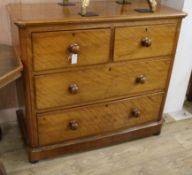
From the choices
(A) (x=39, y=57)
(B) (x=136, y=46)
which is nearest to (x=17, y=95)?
(A) (x=39, y=57)

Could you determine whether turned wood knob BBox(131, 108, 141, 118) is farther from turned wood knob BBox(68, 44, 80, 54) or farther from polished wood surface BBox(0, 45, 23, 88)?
polished wood surface BBox(0, 45, 23, 88)

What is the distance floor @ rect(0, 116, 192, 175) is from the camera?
1.67 metres

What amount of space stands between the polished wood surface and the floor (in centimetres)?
66

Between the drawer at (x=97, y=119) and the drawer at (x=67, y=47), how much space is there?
1.04ft

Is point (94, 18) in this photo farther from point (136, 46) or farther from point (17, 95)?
point (17, 95)

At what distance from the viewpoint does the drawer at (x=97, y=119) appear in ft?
5.23

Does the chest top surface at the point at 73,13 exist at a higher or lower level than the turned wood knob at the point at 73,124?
higher

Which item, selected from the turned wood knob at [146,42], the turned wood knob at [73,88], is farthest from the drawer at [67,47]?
the turned wood knob at [146,42]

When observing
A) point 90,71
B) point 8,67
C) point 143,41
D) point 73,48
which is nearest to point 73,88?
point 90,71

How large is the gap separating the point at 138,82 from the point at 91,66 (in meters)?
0.36

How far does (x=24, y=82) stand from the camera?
1431mm

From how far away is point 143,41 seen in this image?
1566 millimetres

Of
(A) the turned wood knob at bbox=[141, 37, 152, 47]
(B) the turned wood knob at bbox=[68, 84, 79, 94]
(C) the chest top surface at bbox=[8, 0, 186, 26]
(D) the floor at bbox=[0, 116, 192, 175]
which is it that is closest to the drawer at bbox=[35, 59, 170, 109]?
(B) the turned wood knob at bbox=[68, 84, 79, 94]

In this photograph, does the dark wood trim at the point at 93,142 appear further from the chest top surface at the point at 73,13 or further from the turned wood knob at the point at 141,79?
the chest top surface at the point at 73,13
